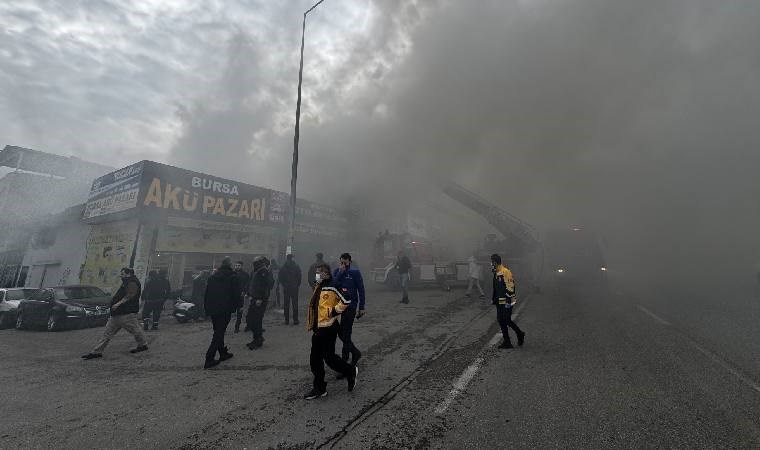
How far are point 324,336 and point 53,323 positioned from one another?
29.6 ft

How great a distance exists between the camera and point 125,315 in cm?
563

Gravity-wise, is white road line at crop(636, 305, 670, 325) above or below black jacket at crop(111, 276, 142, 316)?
below

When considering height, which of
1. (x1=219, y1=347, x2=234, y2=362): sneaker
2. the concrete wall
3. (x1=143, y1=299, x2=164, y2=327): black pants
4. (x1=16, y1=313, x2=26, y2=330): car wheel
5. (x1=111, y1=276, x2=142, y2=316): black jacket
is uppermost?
the concrete wall

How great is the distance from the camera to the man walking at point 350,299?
4.12 m

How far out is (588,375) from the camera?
3.90m

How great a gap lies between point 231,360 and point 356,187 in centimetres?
1322

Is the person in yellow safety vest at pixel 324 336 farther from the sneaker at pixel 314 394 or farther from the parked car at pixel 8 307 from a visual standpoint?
the parked car at pixel 8 307

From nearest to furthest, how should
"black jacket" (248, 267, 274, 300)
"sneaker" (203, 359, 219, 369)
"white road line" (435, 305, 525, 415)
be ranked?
1. "white road line" (435, 305, 525, 415)
2. "sneaker" (203, 359, 219, 369)
3. "black jacket" (248, 267, 274, 300)

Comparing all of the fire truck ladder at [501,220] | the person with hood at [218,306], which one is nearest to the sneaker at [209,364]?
the person with hood at [218,306]

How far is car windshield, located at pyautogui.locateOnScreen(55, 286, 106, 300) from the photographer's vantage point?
895 cm

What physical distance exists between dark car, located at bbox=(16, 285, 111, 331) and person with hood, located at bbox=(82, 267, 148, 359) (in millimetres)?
3394

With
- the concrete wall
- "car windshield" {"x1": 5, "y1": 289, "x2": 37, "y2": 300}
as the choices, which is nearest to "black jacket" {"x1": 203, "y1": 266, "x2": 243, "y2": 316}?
"car windshield" {"x1": 5, "y1": 289, "x2": 37, "y2": 300}

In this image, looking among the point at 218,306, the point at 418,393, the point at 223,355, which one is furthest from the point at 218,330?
the point at 418,393

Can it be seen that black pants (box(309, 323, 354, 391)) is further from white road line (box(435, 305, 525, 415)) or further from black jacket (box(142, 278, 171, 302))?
black jacket (box(142, 278, 171, 302))
